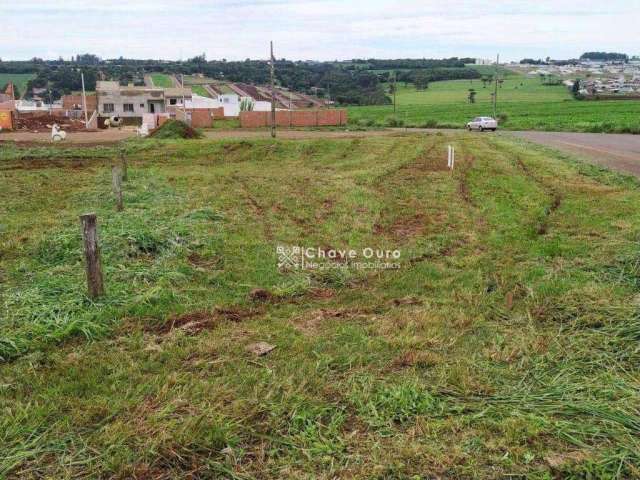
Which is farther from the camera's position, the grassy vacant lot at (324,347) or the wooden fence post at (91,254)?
the wooden fence post at (91,254)

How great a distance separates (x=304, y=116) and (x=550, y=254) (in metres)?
39.6

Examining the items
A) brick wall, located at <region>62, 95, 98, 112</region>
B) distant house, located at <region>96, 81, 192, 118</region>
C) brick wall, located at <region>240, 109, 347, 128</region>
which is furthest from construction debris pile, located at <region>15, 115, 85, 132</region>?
brick wall, located at <region>62, 95, 98, 112</region>

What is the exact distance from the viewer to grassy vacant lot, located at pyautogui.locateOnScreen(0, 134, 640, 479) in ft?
11.6

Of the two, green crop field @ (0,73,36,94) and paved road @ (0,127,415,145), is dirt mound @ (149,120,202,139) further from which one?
green crop field @ (0,73,36,94)

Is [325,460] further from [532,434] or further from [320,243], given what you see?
[320,243]

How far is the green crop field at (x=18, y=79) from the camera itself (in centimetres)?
11450

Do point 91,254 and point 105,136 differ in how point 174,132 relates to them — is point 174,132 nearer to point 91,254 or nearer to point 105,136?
point 105,136

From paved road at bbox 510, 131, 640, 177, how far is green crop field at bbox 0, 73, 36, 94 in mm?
109974

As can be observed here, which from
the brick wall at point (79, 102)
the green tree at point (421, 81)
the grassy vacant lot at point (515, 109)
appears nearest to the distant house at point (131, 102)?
the brick wall at point (79, 102)

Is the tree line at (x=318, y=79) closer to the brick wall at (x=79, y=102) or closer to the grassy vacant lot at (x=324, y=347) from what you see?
the brick wall at (x=79, y=102)

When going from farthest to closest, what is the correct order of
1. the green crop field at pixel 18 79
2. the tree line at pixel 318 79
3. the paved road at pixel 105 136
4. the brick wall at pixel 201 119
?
the green crop field at pixel 18 79 < the tree line at pixel 318 79 < the brick wall at pixel 201 119 < the paved road at pixel 105 136

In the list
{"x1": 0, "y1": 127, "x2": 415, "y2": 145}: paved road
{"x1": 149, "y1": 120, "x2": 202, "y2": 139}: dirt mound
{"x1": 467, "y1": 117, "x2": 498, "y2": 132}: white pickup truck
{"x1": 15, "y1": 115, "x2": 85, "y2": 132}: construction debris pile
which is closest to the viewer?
{"x1": 0, "y1": 127, "x2": 415, "y2": 145}: paved road

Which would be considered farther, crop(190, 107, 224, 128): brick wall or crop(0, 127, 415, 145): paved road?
crop(190, 107, 224, 128): brick wall

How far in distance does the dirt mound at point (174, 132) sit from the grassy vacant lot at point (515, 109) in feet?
59.5
